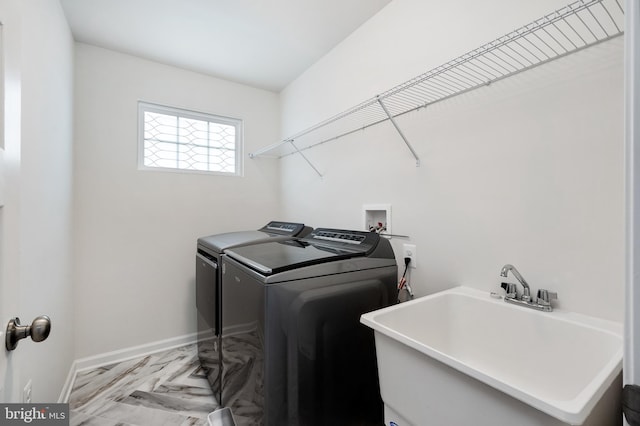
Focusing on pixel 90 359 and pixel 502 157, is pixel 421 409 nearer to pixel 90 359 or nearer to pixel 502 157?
pixel 502 157

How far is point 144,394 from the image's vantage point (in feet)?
6.12

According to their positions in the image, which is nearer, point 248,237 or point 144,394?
point 144,394

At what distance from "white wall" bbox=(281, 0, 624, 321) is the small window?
1.43 meters

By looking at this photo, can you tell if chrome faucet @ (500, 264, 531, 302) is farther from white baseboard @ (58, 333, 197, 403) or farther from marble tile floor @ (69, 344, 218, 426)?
white baseboard @ (58, 333, 197, 403)

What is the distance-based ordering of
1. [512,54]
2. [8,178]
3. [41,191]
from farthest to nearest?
[41,191], [512,54], [8,178]

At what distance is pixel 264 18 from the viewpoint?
73.8 inches

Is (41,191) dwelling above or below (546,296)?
above

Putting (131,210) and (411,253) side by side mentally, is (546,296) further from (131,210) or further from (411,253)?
(131,210)

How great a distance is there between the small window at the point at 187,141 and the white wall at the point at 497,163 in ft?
4.69

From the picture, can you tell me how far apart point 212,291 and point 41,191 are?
1.00m

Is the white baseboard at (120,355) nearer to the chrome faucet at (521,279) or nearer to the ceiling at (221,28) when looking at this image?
the ceiling at (221,28)

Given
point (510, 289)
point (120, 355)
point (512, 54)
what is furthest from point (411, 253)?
point (120, 355)

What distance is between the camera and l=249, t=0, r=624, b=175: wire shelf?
90 centimetres

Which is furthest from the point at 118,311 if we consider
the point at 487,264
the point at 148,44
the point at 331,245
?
the point at 487,264
